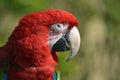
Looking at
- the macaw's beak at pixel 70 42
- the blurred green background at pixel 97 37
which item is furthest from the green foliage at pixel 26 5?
the macaw's beak at pixel 70 42

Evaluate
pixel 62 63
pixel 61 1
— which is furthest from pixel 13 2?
pixel 61 1

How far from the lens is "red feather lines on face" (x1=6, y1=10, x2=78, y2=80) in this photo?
3.61 m

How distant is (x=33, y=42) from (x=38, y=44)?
0.03 m

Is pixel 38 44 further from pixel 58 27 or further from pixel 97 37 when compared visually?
pixel 97 37

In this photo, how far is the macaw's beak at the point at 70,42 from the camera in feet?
12.1

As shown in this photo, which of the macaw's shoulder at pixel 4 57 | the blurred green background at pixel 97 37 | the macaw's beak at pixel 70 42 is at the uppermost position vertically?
the macaw's beak at pixel 70 42

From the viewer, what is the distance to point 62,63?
4949 mm

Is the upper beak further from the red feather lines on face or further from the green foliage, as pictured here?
the green foliage

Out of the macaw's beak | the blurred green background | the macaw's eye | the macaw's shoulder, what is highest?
the macaw's eye

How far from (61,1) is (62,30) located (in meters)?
2.47

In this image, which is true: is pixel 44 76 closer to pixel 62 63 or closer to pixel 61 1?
pixel 62 63

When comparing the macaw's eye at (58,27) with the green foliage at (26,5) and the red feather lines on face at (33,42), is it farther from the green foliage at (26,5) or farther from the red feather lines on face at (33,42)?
the green foliage at (26,5)

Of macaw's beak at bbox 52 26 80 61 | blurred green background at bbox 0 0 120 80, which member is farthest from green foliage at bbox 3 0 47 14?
macaw's beak at bbox 52 26 80 61

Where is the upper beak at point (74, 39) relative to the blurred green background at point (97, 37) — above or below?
above
